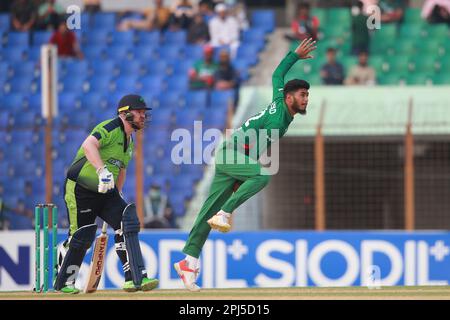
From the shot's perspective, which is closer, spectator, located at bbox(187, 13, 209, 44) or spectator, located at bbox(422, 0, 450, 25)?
spectator, located at bbox(422, 0, 450, 25)

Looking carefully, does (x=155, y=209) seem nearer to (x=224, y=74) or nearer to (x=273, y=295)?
(x=224, y=74)

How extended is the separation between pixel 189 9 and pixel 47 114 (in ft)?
23.3

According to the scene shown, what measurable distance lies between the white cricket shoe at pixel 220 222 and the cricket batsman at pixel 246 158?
0.16ft

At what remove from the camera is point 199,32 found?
83.7ft

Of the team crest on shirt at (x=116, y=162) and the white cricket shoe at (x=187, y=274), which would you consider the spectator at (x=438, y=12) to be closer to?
the white cricket shoe at (x=187, y=274)

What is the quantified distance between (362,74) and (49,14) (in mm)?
7285

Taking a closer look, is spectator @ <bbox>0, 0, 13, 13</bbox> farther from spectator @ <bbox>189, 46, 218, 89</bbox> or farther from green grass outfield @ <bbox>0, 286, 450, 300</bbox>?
green grass outfield @ <bbox>0, 286, 450, 300</bbox>

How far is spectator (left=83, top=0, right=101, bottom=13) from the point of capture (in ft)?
89.6

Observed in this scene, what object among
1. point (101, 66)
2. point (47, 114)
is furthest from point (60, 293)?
point (101, 66)

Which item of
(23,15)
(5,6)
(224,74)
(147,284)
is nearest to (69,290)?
(147,284)

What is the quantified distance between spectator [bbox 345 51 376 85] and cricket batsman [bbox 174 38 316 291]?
10.2 m

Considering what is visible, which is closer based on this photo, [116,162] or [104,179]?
[104,179]

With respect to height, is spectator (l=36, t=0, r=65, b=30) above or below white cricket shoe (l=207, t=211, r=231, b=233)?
above

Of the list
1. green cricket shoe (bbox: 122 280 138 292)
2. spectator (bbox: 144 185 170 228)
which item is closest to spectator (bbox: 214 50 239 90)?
spectator (bbox: 144 185 170 228)
